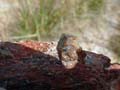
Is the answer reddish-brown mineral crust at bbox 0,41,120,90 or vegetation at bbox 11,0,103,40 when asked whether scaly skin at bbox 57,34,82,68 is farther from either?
vegetation at bbox 11,0,103,40

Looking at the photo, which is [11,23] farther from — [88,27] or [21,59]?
[21,59]

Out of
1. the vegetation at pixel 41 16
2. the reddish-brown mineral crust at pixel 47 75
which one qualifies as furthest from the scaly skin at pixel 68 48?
the vegetation at pixel 41 16

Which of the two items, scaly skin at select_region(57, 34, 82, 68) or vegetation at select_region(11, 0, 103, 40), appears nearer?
scaly skin at select_region(57, 34, 82, 68)

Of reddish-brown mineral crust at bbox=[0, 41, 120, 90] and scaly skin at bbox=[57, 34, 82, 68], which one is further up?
scaly skin at bbox=[57, 34, 82, 68]

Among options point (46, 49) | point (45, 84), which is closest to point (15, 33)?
point (46, 49)

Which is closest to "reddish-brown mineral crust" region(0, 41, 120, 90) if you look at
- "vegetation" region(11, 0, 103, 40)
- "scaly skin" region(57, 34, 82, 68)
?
"scaly skin" region(57, 34, 82, 68)

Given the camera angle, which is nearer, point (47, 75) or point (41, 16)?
point (47, 75)

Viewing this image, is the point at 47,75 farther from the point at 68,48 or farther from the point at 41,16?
the point at 41,16

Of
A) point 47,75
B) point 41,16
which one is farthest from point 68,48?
point 41,16
